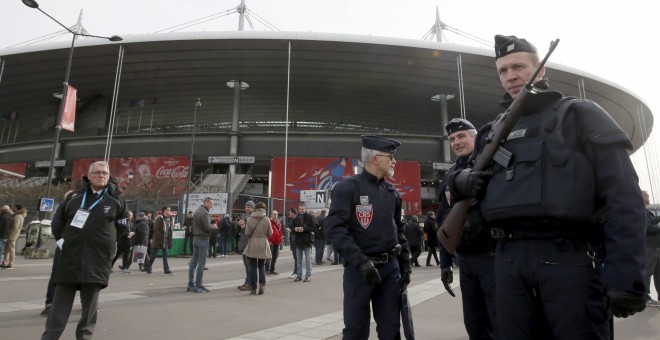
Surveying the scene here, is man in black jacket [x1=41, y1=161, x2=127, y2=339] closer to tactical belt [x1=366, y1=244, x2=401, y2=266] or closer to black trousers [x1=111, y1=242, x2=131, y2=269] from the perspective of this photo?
tactical belt [x1=366, y1=244, x2=401, y2=266]

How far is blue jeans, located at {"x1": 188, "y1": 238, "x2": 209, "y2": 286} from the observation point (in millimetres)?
8422

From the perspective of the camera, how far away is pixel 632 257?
5.40 ft

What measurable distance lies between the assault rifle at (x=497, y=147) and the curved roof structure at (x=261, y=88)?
92.4 ft

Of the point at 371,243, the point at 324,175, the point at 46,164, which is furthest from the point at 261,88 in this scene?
the point at 371,243

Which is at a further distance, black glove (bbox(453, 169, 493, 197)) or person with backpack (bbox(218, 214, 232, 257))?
person with backpack (bbox(218, 214, 232, 257))

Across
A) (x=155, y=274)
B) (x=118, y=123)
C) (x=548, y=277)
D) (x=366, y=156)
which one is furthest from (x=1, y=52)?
(x=548, y=277)

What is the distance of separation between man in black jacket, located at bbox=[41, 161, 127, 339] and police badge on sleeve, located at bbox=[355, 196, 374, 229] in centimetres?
268

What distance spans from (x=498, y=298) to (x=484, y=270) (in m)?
1.57

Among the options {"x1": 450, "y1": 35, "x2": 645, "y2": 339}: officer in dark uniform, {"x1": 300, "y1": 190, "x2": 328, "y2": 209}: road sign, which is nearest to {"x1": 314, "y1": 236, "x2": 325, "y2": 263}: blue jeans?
{"x1": 300, "y1": 190, "x2": 328, "y2": 209}: road sign

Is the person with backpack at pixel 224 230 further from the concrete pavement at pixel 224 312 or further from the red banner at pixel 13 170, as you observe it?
the red banner at pixel 13 170

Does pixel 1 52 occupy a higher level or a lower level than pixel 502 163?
higher

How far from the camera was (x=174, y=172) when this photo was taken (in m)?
35.0

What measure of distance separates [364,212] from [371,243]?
267mm

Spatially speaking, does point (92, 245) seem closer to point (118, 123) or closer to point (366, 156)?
point (366, 156)
